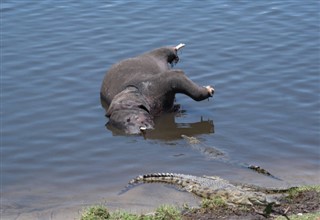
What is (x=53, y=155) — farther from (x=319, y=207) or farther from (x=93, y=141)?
(x=319, y=207)

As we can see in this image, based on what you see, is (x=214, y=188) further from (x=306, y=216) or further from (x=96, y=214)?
(x=306, y=216)

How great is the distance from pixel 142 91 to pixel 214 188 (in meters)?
3.86

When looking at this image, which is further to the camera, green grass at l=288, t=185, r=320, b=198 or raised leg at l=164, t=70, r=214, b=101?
raised leg at l=164, t=70, r=214, b=101

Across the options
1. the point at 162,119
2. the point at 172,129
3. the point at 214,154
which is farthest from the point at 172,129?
the point at 214,154

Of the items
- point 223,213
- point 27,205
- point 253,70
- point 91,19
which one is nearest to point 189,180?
point 223,213

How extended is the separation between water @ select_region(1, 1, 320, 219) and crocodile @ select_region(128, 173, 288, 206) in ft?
0.57

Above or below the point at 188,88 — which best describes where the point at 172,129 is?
below

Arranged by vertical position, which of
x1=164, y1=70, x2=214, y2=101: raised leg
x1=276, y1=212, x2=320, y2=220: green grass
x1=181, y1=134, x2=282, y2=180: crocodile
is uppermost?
x1=164, y1=70, x2=214, y2=101: raised leg

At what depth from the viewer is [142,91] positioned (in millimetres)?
13188

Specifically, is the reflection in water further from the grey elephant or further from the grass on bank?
the grass on bank

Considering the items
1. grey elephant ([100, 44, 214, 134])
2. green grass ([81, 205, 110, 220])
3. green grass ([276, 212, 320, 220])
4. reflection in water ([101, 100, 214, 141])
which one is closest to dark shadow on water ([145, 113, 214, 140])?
reflection in water ([101, 100, 214, 141])

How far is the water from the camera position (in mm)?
10859

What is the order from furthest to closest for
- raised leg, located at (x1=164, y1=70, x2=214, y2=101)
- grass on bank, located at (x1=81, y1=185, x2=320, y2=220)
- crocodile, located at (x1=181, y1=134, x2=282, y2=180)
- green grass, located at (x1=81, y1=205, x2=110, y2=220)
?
raised leg, located at (x1=164, y1=70, x2=214, y2=101)
crocodile, located at (x1=181, y1=134, x2=282, y2=180)
green grass, located at (x1=81, y1=205, x2=110, y2=220)
grass on bank, located at (x1=81, y1=185, x2=320, y2=220)

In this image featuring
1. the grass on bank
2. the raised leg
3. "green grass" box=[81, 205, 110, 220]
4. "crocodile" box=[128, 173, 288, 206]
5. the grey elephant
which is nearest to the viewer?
the grass on bank
